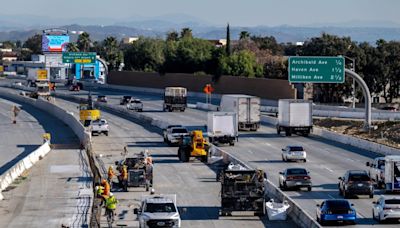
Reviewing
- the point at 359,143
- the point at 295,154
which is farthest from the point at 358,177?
the point at 359,143

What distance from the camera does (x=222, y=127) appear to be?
2741 inches

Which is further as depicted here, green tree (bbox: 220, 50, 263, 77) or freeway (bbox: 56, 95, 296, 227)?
green tree (bbox: 220, 50, 263, 77)

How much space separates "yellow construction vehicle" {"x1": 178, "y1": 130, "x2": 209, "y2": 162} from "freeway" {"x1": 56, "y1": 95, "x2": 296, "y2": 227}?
62cm

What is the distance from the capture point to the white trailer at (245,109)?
79562 mm

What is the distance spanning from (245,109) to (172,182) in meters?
30.7

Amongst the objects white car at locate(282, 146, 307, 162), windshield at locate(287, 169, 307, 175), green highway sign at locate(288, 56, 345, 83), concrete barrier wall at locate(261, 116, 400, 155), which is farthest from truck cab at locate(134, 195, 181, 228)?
green highway sign at locate(288, 56, 345, 83)

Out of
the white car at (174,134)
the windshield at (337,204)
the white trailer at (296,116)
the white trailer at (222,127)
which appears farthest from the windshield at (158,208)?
the white trailer at (296,116)

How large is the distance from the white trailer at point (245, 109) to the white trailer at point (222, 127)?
29.4 ft

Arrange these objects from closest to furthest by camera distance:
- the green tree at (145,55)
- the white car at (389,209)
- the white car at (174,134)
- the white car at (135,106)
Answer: the white car at (389,209), the white car at (174,134), the white car at (135,106), the green tree at (145,55)

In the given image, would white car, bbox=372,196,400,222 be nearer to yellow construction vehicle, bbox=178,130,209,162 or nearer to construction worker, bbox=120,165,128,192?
construction worker, bbox=120,165,128,192

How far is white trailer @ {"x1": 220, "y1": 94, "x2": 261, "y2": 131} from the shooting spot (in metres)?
79.6

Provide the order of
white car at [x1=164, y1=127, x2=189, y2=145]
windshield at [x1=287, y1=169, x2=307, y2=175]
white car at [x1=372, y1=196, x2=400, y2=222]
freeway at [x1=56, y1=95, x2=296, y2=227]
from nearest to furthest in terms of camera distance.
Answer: white car at [x1=372, y1=196, x2=400, y2=222], freeway at [x1=56, y1=95, x2=296, y2=227], windshield at [x1=287, y1=169, x2=307, y2=175], white car at [x1=164, y1=127, x2=189, y2=145]

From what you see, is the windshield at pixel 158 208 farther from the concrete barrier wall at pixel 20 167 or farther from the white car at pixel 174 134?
the white car at pixel 174 134

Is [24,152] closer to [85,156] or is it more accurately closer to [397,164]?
[85,156]
